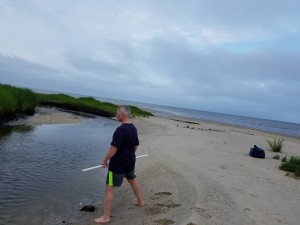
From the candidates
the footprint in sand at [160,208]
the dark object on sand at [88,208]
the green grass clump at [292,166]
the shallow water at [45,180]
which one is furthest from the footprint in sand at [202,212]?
the green grass clump at [292,166]

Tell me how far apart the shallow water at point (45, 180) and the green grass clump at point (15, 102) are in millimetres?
7716

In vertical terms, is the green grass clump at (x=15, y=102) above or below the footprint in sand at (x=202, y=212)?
above

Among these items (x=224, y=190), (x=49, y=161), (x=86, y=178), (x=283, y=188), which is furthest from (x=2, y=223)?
(x=283, y=188)

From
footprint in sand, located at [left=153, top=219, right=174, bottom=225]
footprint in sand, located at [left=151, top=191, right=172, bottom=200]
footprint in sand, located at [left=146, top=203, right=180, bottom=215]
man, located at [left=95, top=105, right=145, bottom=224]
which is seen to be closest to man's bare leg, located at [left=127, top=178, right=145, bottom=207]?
footprint in sand, located at [left=146, top=203, right=180, bottom=215]

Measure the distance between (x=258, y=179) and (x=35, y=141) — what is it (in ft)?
35.4

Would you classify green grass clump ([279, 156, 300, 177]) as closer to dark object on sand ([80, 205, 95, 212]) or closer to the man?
the man

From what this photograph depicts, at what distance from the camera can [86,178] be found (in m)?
11.3

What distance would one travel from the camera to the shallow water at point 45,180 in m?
7.84

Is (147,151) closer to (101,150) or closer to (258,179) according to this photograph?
(101,150)

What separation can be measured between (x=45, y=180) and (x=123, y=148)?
4.10 meters

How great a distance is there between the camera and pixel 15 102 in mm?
28750

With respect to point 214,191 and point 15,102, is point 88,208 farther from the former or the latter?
point 15,102

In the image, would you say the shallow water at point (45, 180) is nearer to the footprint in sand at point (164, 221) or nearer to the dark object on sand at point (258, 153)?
the footprint in sand at point (164, 221)

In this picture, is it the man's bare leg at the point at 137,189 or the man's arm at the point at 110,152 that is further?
the man's bare leg at the point at 137,189
